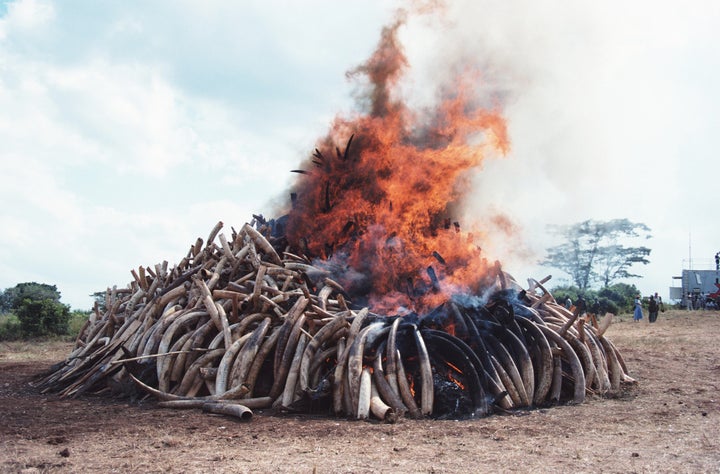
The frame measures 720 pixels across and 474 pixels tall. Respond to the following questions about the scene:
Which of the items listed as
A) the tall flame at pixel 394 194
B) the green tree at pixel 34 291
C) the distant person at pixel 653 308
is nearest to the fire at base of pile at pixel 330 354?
the tall flame at pixel 394 194

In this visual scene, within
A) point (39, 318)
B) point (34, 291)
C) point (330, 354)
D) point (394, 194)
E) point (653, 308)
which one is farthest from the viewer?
point (34, 291)

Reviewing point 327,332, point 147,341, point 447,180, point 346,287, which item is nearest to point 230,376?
point 327,332

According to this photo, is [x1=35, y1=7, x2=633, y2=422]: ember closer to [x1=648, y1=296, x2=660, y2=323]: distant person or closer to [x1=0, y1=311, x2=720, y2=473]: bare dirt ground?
[x1=0, y1=311, x2=720, y2=473]: bare dirt ground

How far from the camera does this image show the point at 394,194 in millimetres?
11195

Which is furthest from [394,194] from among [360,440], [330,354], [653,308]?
[653,308]

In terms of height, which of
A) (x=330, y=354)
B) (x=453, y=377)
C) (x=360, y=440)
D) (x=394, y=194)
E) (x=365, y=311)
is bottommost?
(x=360, y=440)

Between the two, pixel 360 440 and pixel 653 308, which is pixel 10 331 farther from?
pixel 653 308

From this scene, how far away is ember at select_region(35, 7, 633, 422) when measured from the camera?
729cm

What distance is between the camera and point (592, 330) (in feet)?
31.7

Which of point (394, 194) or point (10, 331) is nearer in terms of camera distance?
point (394, 194)

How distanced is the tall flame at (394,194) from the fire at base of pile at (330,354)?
76cm

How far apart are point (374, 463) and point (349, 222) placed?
6.79 meters

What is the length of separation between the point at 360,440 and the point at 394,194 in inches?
242

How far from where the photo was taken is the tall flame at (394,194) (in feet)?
32.9
